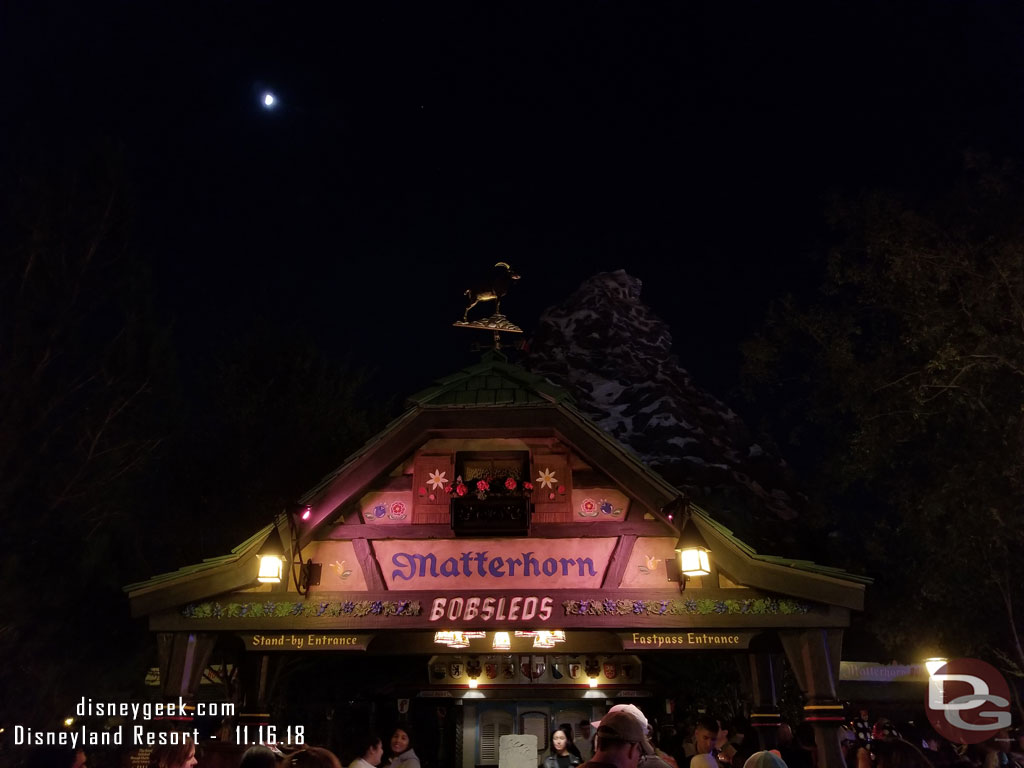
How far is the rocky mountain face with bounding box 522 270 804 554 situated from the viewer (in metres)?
57.8

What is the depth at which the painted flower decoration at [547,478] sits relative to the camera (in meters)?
10.8

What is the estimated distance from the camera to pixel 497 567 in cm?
1050

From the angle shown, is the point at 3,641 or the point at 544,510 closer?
the point at 544,510

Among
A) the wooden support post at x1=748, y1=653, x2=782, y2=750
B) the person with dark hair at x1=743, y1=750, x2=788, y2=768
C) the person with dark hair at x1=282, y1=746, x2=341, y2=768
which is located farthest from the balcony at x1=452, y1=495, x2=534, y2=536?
the person with dark hair at x1=282, y1=746, x2=341, y2=768

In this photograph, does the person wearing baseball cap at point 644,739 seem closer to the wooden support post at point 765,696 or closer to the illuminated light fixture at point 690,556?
the illuminated light fixture at point 690,556

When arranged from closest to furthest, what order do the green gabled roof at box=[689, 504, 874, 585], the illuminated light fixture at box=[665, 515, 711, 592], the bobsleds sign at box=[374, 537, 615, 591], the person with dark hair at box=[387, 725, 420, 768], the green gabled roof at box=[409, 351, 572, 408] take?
the person with dark hair at box=[387, 725, 420, 768] → the green gabled roof at box=[689, 504, 874, 585] → the illuminated light fixture at box=[665, 515, 711, 592] → the bobsleds sign at box=[374, 537, 615, 591] → the green gabled roof at box=[409, 351, 572, 408]

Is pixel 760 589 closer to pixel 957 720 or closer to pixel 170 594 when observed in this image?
pixel 957 720

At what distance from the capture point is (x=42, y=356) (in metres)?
Result: 14.0

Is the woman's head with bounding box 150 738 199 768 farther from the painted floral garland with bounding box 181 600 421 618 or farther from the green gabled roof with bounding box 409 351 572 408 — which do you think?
the green gabled roof with bounding box 409 351 572 408

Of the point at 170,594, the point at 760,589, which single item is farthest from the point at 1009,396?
the point at 170,594

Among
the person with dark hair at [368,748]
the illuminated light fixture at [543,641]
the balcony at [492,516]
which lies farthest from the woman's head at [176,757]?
the illuminated light fixture at [543,641]

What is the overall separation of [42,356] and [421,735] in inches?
552

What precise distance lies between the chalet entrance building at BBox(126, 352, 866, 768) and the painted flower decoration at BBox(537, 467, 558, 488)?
0.07 feet

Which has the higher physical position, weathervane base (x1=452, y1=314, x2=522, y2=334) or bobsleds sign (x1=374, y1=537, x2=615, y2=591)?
weathervane base (x1=452, y1=314, x2=522, y2=334)
